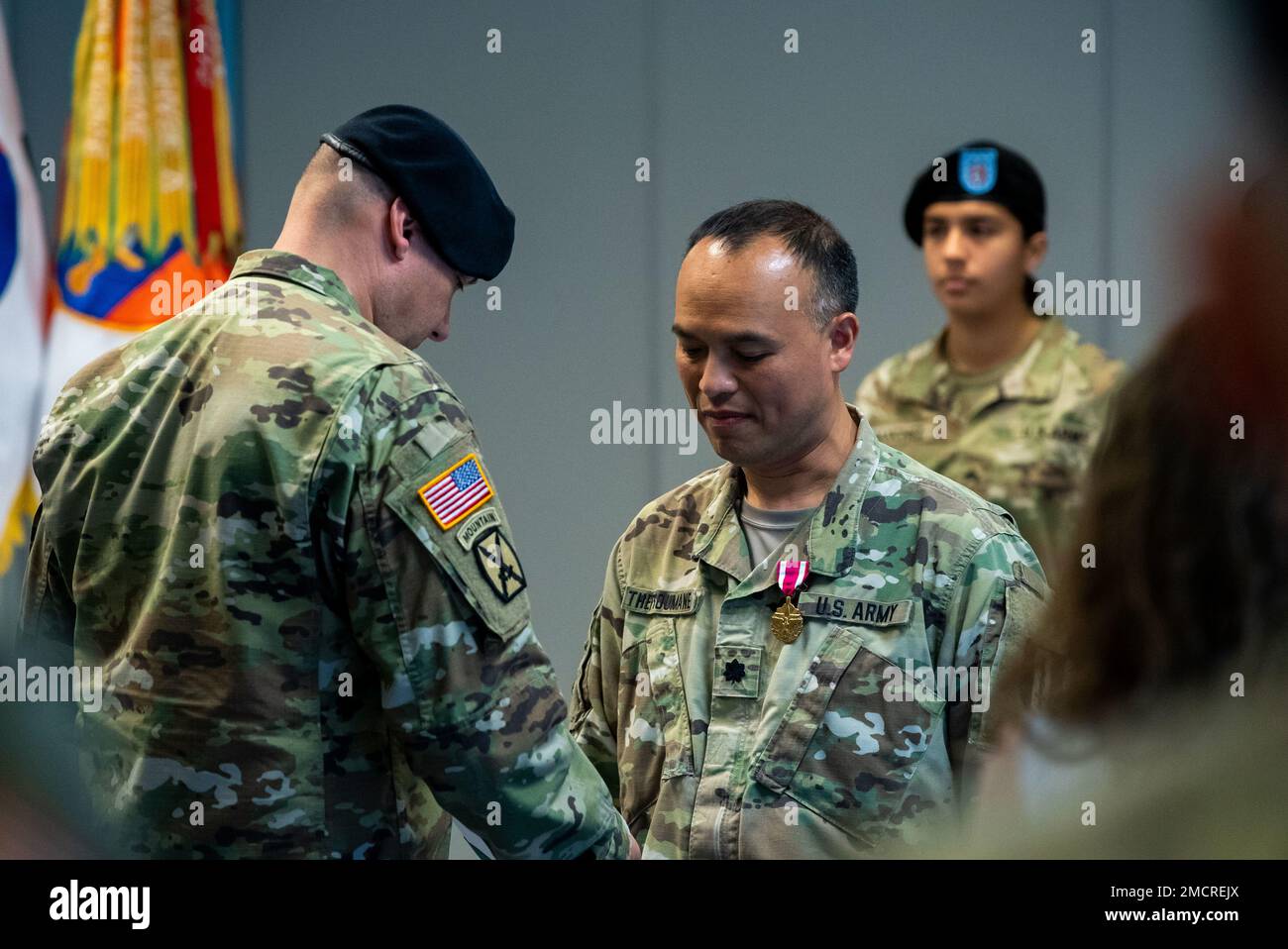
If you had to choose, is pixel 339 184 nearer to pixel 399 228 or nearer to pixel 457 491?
pixel 399 228

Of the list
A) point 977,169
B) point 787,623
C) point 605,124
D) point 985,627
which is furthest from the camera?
point 977,169

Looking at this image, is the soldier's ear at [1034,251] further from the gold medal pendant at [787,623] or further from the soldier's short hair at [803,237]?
the gold medal pendant at [787,623]

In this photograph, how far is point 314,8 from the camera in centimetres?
239

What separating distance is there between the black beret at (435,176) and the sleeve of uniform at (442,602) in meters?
0.26

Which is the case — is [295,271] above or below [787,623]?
above

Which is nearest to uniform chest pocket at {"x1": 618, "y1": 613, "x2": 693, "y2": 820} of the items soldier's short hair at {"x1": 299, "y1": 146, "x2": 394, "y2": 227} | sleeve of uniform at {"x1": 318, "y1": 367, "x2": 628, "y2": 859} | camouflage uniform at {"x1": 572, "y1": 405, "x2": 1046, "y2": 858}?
camouflage uniform at {"x1": 572, "y1": 405, "x2": 1046, "y2": 858}

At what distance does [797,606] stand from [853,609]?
0.28 feet

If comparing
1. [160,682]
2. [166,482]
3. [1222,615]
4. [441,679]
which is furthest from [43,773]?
[1222,615]

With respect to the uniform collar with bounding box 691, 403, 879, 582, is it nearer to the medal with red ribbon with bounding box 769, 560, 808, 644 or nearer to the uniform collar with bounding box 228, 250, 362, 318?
the medal with red ribbon with bounding box 769, 560, 808, 644

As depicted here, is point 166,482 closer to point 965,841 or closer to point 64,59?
point 965,841

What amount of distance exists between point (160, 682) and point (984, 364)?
2.16m

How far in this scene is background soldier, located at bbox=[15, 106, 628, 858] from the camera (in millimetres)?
1503

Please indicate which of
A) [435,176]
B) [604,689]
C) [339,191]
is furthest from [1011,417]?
[339,191]

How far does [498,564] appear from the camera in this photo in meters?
1.54
